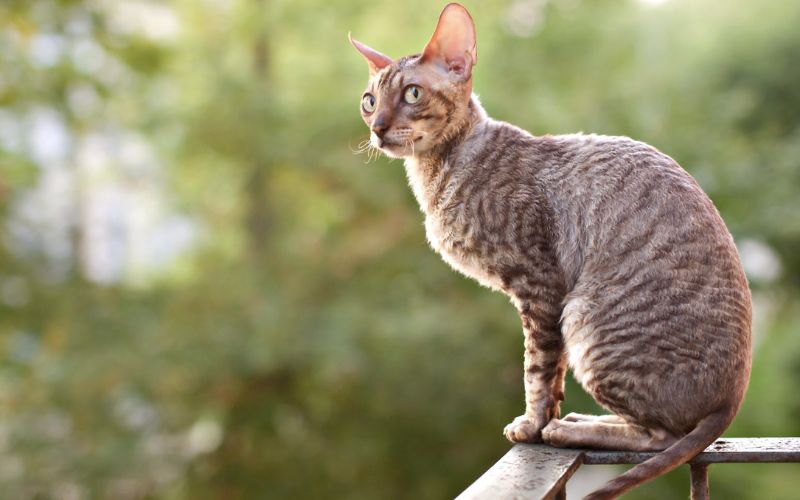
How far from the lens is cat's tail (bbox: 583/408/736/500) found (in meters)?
1.24

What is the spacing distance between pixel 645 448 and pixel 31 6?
471cm

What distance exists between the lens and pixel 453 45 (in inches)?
59.9

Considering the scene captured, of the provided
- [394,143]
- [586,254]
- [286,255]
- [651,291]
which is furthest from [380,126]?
[286,255]

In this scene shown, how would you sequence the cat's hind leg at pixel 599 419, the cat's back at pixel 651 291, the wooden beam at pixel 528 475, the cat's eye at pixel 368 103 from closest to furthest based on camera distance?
the wooden beam at pixel 528 475
the cat's back at pixel 651 291
the cat's hind leg at pixel 599 419
the cat's eye at pixel 368 103

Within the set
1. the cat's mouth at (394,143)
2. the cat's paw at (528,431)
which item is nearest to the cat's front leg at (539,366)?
the cat's paw at (528,431)

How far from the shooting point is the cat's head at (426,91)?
1499 mm

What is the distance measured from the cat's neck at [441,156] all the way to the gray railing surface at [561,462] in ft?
1.55

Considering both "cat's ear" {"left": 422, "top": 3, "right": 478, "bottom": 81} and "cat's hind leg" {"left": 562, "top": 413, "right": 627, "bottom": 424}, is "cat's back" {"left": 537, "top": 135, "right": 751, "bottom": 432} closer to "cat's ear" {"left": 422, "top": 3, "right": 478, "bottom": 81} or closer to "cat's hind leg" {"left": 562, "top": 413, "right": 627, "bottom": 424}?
"cat's hind leg" {"left": 562, "top": 413, "right": 627, "bottom": 424}

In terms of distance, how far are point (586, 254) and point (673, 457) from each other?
340 mm

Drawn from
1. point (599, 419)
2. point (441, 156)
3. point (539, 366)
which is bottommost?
point (599, 419)

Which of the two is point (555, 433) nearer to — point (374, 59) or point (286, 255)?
point (374, 59)

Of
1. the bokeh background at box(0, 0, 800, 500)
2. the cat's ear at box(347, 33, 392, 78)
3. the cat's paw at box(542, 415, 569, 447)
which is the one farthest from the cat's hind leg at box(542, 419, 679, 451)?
the bokeh background at box(0, 0, 800, 500)

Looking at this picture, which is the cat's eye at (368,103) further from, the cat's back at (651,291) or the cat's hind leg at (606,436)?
the cat's hind leg at (606,436)

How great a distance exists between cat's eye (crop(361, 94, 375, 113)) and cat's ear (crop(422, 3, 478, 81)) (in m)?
0.12
